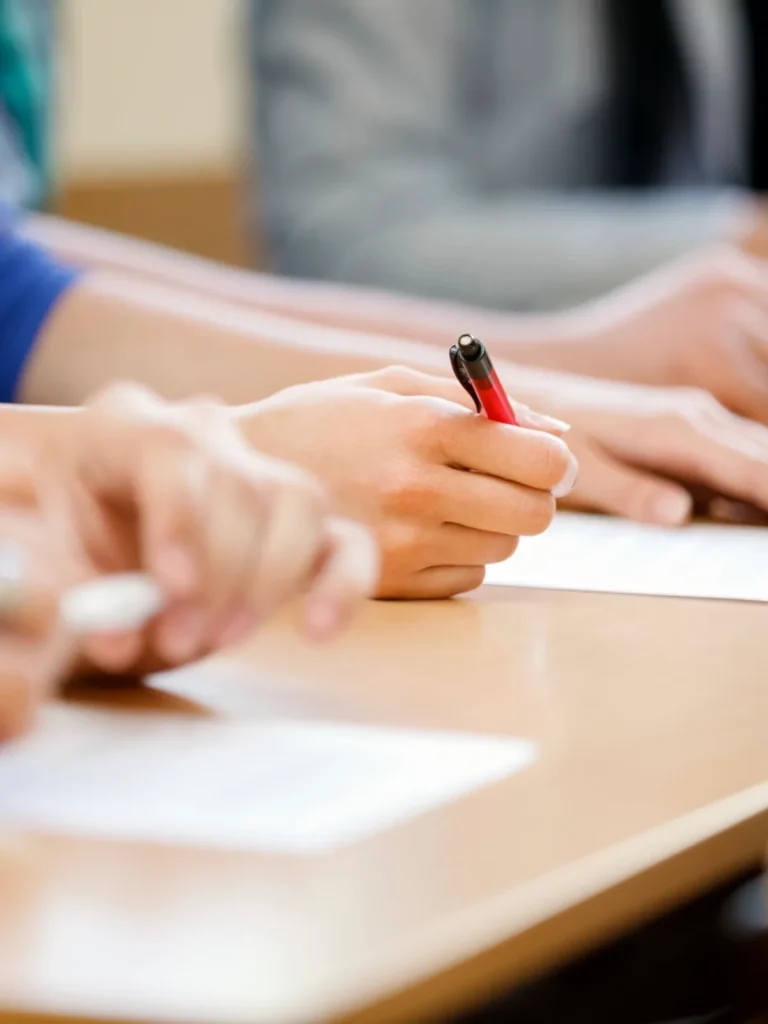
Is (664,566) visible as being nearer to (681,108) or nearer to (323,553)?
(323,553)

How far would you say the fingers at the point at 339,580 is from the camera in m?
0.39

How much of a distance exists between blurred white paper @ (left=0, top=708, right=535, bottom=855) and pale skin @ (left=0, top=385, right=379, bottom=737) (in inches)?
0.9

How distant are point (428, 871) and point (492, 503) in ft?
0.88

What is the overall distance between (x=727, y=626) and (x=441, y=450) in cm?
12

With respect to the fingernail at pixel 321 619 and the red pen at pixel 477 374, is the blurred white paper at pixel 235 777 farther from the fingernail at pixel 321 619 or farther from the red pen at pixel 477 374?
the red pen at pixel 477 374

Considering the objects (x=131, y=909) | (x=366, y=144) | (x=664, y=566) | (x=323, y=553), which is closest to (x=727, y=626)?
(x=664, y=566)

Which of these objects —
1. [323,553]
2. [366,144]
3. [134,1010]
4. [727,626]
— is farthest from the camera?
[366,144]

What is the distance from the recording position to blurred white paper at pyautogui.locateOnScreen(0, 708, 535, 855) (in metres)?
0.36

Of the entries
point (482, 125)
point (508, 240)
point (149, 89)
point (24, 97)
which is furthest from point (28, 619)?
point (149, 89)

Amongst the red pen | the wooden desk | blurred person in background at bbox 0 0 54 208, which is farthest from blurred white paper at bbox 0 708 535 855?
blurred person in background at bbox 0 0 54 208

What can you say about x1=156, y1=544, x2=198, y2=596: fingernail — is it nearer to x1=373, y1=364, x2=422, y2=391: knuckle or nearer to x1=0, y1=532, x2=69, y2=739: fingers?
x1=0, y1=532, x2=69, y2=739: fingers

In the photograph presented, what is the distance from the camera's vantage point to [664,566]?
2.22 feet

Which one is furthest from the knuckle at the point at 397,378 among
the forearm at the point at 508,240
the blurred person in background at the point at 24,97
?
the forearm at the point at 508,240

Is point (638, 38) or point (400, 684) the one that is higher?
point (638, 38)
